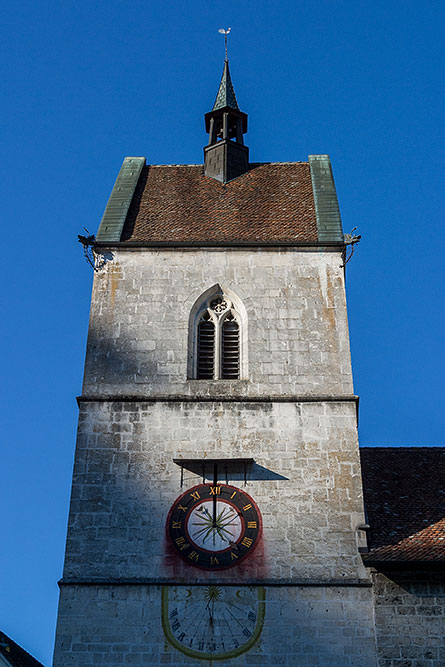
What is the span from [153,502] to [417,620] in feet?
16.6

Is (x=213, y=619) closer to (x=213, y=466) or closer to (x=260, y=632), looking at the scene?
(x=260, y=632)

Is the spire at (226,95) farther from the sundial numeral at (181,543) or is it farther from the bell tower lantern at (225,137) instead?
the sundial numeral at (181,543)

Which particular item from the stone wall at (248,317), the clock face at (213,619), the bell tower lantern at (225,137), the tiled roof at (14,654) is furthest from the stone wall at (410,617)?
the bell tower lantern at (225,137)

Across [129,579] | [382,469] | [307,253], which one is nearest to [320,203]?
[307,253]

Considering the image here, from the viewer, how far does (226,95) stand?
95.8 ft

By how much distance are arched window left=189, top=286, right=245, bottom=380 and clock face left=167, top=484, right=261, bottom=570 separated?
2800 mm

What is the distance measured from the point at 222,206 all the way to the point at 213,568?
9.94 metres

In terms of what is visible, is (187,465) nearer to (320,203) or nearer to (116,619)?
(116,619)

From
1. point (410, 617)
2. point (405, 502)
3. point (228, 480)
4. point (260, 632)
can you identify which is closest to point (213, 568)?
point (260, 632)

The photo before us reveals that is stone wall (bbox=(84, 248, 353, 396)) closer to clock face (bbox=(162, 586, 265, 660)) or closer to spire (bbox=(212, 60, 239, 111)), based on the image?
clock face (bbox=(162, 586, 265, 660))

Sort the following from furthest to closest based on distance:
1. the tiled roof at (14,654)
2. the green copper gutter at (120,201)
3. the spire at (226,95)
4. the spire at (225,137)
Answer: the spire at (226,95) → the spire at (225,137) → the green copper gutter at (120,201) → the tiled roof at (14,654)

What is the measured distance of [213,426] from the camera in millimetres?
19234

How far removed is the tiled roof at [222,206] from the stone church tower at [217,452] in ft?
0.28

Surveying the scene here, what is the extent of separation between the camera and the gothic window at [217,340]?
67.2 ft
